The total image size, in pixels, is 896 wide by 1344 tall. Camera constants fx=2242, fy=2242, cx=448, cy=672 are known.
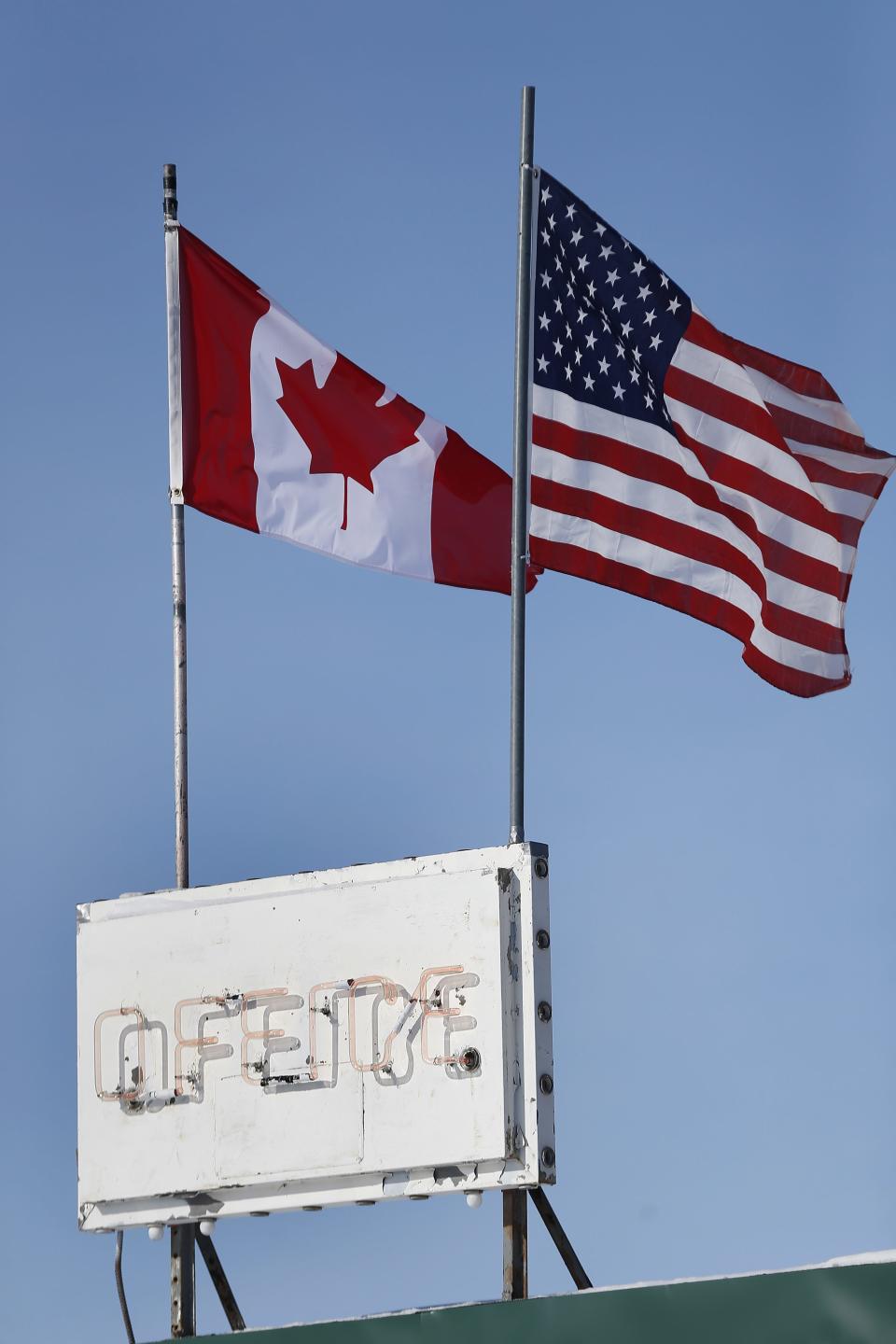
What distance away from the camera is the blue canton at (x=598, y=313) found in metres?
12.0

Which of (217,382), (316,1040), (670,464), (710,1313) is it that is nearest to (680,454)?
(670,464)

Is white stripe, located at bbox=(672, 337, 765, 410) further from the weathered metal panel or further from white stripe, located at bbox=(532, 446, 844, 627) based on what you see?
the weathered metal panel

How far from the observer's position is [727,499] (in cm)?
1283

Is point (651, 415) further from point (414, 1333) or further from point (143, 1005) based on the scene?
point (414, 1333)

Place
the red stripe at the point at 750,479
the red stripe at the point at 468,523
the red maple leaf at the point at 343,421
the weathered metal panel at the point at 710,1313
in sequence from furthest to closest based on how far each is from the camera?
the red stripe at the point at 468,523, the red maple leaf at the point at 343,421, the red stripe at the point at 750,479, the weathered metal panel at the point at 710,1313

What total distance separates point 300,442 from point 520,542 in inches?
91.8

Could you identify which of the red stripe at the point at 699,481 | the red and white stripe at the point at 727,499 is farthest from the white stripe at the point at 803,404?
the red stripe at the point at 699,481

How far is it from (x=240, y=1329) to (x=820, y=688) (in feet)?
17.9

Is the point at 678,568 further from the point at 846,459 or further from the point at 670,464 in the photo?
the point at 846,459

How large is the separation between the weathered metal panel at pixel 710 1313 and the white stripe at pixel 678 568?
436 cm

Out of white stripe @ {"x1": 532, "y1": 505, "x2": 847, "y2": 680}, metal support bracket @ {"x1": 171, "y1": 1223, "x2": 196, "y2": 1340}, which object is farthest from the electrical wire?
white stripe @ {"x1": 532, "y1": 505, "x2": 847, "y2": 680}

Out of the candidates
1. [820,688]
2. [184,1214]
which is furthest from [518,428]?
[184,1214]

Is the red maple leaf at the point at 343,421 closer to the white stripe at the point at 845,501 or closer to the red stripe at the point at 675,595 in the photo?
the red stripe at the point at 675,595

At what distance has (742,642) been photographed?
41.7 ft
